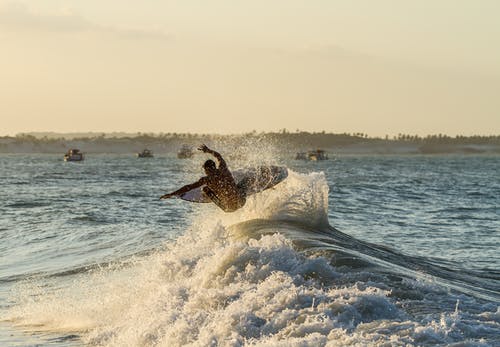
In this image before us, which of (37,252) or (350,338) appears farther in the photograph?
(37,252)

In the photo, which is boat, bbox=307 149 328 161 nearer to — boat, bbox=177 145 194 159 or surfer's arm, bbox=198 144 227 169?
boat, bbox=177 145 194 159

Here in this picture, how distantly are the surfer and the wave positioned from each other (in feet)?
6.14

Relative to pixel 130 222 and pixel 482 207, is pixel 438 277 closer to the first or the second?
pixel 130 222

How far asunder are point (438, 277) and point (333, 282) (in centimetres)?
422

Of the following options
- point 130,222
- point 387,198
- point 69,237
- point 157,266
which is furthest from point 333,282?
point 387,198

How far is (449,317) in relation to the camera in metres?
10.5

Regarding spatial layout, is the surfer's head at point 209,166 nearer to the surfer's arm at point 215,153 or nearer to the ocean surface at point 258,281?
the surfer's arm at point 215,153

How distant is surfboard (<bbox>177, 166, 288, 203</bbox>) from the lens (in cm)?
2184

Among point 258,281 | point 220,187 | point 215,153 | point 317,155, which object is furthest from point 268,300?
point 317,155

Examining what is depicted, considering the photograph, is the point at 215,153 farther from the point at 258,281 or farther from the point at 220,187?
the point at 258,281

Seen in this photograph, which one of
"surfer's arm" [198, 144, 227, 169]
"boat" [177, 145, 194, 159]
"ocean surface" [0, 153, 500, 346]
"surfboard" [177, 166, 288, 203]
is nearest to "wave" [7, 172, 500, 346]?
"ocean surface" [0, 153, 500, 346]

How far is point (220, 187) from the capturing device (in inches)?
798

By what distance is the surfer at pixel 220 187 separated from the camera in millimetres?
19594

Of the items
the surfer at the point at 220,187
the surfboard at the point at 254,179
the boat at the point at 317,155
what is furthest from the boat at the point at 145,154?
the surfer at the point at 220,187
